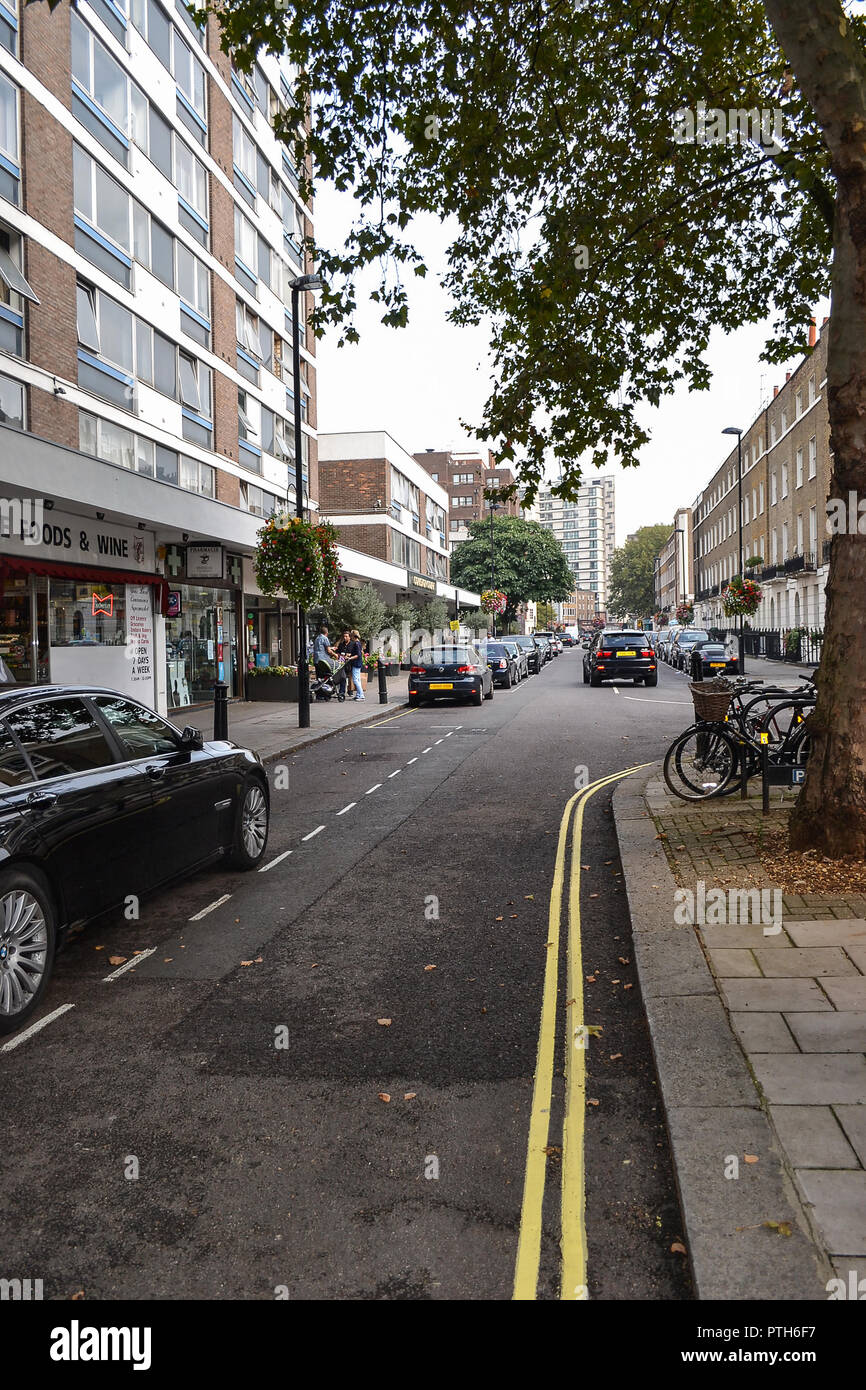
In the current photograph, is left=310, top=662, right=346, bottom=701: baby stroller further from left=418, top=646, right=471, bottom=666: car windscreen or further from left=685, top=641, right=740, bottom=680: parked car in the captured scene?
left=685, top=641, right=740, bottom=680: parked car

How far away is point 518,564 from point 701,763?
67.5 meters

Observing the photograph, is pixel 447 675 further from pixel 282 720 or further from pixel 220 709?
pixel 220 709

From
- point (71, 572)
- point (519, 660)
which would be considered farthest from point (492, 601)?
point (71, 572)

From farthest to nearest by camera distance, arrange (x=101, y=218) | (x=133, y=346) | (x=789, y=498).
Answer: (x=789, y=498) → (x=133, y=346) → (x=101, y=218)

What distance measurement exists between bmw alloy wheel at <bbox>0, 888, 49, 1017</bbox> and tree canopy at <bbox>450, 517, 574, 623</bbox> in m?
71.1

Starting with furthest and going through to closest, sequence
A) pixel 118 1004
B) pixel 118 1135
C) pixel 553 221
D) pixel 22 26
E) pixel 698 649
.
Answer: pixel 698 649
pixel 22 26
pixel 553 221
pixel 118 1004
pixel 118 1135

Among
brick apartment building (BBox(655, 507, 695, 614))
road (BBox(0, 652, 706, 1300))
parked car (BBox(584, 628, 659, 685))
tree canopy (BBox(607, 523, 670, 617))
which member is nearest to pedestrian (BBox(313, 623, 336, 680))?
parked car (BBox(584, 628, 659, 685))

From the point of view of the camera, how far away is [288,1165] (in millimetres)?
3223

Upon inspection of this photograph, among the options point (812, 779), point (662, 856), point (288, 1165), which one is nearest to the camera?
point (288, 1165)

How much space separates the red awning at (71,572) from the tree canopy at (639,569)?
5254 inches

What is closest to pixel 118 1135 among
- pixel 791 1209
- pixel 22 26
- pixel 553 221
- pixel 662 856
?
pixel 791 1209

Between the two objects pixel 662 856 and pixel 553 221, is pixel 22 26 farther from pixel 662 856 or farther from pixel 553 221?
pixel 662 856

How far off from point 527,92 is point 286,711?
14383 mm

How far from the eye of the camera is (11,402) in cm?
1634
